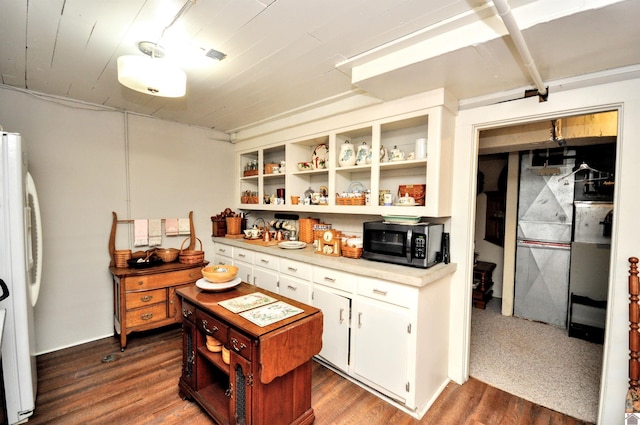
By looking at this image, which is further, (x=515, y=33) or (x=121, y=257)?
(x=121, y=257)

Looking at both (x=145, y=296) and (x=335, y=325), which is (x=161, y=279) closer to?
(x=145, y=296)

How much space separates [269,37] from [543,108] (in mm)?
1934

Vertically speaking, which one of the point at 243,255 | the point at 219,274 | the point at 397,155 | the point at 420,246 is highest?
the point at 397,155

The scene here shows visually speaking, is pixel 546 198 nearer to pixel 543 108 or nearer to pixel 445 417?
pixel 543 108

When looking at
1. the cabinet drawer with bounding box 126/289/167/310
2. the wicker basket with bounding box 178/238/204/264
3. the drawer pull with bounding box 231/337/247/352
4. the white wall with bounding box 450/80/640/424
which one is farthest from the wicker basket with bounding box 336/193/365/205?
the cabinet drawer with bounding box 126/289/167/310

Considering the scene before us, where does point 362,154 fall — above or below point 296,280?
above

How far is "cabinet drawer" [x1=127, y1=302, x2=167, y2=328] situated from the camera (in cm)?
285

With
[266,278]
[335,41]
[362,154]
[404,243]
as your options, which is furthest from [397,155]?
[266,278]

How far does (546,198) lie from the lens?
3678 mm

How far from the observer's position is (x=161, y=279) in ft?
9.89

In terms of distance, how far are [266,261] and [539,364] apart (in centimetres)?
288

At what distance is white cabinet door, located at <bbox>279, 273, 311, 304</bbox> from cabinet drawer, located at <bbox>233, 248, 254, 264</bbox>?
61 centimetres

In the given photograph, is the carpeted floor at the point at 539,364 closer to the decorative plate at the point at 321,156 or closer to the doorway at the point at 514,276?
the doorway at the point at 514,276

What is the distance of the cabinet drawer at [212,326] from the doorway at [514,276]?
7.47 ft
